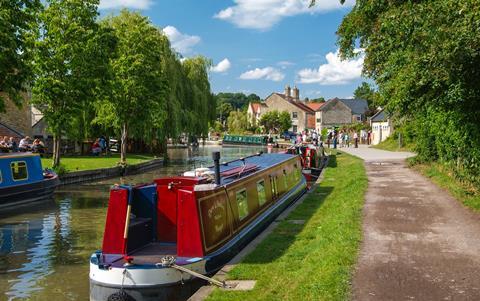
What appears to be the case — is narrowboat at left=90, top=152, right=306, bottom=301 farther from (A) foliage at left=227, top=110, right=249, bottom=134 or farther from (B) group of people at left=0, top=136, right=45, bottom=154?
(A) foliage at left=227, top=110, right=249, bottom=134

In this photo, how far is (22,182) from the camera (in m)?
18.7

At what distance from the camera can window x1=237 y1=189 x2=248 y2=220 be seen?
10.1 m

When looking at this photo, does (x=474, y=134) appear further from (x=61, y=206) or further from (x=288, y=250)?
(x=61, y=206)

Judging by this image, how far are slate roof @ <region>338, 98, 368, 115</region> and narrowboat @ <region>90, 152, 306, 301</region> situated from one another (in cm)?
9001

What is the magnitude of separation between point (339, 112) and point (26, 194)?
83.5 m

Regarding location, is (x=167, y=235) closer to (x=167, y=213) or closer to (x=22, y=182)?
(x=167, y=213)

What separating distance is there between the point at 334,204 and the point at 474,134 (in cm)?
405

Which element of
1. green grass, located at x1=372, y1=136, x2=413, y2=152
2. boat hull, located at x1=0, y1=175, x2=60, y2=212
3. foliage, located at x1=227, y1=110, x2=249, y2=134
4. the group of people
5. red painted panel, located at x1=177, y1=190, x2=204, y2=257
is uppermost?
foliage, located at x1=227, y1=110, x2=249, y2=134

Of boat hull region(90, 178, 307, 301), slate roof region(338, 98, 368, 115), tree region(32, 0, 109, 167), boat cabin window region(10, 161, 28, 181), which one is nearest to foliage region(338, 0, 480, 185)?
boat hull region(90, 178, 307, 301)

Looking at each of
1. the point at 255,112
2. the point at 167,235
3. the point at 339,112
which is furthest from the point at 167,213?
the point at 255,112

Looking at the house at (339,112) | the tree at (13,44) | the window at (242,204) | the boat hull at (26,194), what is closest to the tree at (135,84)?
the boat hull at (26,194)

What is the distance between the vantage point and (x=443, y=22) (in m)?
8.97

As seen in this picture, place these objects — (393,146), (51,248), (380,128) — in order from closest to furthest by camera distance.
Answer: (51,248)
(393,146)
(380,128)

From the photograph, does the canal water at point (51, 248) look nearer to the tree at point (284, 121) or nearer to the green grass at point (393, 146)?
the green grass at point (393, 146)
